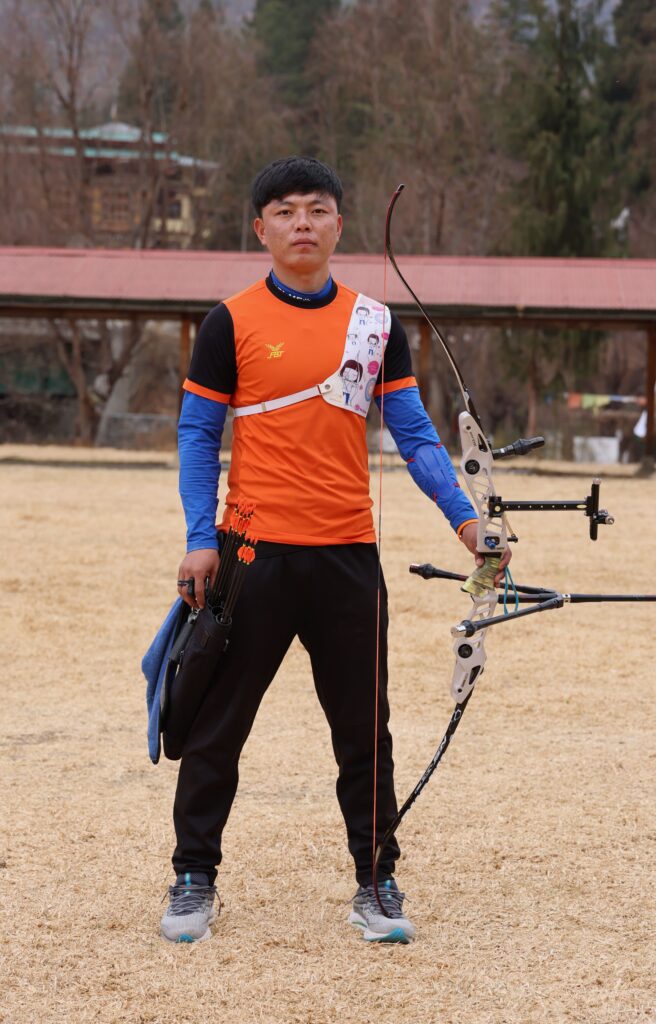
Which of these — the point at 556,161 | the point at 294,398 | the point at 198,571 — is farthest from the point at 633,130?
the point at 198,571

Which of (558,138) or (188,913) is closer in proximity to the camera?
(188,913)

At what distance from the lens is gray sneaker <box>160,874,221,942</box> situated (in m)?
3.06

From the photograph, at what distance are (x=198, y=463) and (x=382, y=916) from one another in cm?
115

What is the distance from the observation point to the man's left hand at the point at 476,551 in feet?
9.78

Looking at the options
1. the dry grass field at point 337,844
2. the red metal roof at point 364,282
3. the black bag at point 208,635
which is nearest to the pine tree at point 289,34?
the red metal roof at point 364,282

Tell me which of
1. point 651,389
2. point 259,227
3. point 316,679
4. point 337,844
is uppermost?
point 259,227

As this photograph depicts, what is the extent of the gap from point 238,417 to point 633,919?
157 centimetres

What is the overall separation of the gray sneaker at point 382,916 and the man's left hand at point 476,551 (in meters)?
0.80

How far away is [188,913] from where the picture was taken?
3.09 meters

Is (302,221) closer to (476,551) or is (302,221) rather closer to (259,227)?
(259,227)

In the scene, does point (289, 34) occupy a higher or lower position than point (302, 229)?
higher

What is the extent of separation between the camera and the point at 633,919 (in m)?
3.26

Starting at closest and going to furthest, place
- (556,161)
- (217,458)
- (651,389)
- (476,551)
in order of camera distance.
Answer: (476,551) → (217,458) → (651,389) → (556,161)

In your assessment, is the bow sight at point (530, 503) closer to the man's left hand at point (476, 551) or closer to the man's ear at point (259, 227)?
the man's left hand at point (476, 551)
